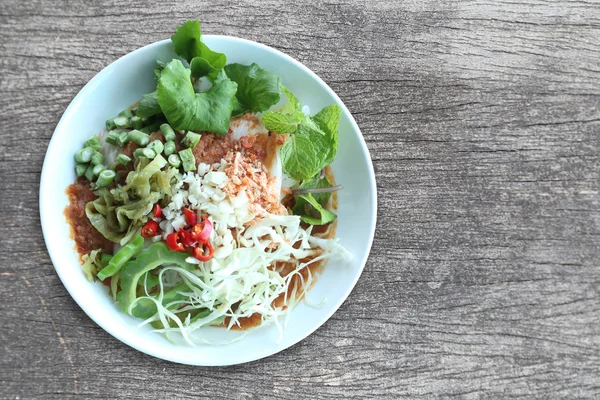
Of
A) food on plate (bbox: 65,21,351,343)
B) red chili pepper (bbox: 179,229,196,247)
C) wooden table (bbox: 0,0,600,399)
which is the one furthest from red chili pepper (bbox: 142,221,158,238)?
wooden table (bbox: 0,0,600,399)

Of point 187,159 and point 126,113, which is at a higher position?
point 126,113

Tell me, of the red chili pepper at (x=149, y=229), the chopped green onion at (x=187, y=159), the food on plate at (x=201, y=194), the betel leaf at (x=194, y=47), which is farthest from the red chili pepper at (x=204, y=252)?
the betel leaf at (x=194, y=47)

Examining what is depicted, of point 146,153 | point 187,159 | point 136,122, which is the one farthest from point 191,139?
point 136,122

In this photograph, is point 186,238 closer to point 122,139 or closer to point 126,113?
point 122,139

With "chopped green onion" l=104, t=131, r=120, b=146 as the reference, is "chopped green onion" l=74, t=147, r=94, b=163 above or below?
below

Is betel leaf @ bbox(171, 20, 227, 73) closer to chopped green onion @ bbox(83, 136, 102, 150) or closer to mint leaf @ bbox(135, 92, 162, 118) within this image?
mint leaf @ bbox(135, 92, 162, 118)

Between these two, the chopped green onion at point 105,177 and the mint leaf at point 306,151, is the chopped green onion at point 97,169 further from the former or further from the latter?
the mint leaf at point 306,151

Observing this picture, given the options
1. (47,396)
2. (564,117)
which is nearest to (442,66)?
(564,117)
